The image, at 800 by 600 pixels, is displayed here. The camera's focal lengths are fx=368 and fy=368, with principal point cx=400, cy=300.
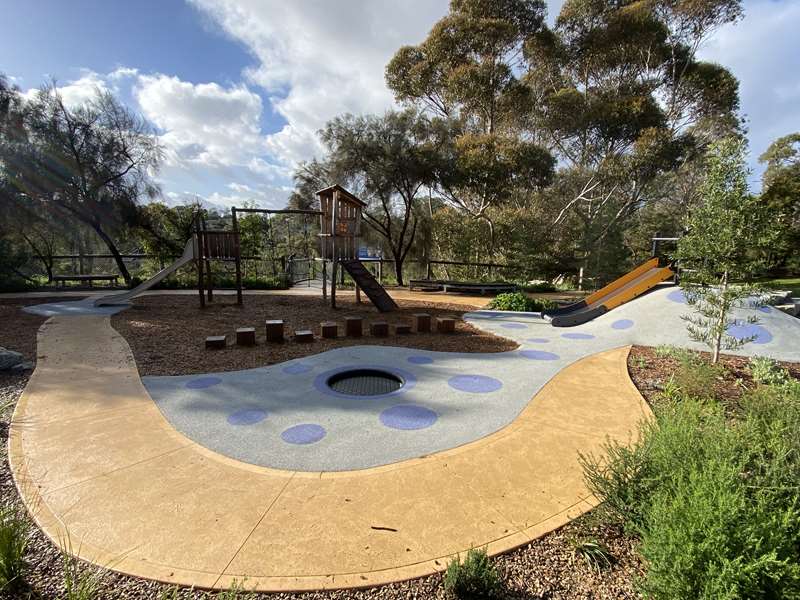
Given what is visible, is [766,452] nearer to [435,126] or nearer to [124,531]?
[124,531]

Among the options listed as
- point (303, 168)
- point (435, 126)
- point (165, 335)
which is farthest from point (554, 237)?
point (165, 335)

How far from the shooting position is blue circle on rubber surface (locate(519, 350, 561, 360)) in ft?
20.0

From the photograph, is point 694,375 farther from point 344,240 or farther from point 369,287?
point 344,240

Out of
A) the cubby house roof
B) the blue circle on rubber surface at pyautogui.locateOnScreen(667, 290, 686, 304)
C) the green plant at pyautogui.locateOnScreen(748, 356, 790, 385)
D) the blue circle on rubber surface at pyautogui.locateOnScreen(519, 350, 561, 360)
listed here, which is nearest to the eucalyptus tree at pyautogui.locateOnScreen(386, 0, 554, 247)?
the cubby house roof

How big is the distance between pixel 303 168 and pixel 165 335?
13.6m

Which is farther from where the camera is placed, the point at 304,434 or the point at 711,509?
the point at 304,434

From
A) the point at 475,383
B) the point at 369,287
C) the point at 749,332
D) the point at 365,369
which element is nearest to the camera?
the point at 475,383

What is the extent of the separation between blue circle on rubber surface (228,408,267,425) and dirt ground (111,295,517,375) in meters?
1.48

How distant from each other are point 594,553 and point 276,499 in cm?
210

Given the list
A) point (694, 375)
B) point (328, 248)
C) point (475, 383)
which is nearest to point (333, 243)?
point (328, 248)

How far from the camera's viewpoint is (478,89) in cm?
1703

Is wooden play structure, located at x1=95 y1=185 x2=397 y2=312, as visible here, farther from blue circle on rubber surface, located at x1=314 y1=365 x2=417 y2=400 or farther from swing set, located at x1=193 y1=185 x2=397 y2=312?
blue circle on rubber surface, located at x1=314 y1=365 x2=417 y2=400

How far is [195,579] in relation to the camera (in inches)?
78.4

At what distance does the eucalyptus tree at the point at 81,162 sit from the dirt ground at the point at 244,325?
17.5ft
